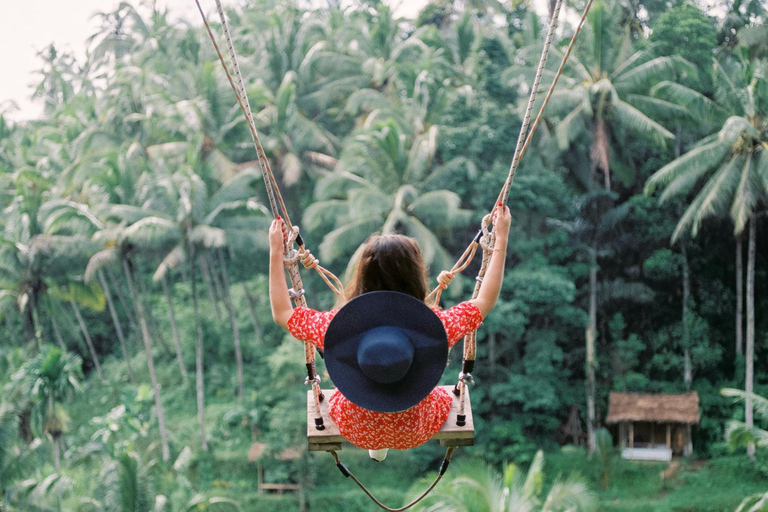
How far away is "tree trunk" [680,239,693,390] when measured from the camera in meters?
20.2

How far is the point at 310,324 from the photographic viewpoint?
117 inches

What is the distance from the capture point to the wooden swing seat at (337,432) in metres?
3.64

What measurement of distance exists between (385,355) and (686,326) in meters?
19.4

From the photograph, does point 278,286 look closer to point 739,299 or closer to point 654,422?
point 654,422

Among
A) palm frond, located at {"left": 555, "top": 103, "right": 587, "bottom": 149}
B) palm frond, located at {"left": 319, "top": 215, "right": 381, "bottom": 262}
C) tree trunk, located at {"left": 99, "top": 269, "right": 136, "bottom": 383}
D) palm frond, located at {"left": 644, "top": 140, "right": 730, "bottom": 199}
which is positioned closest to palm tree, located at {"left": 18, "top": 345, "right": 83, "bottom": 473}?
palm frond, located at {"left": 319, "top": 215, "right": 381, "bottom": 262}

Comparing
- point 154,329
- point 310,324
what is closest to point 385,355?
point 310,324

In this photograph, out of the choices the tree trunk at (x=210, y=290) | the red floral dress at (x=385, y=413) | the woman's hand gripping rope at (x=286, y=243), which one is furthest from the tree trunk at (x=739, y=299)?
the red floral dress at (x=385, y=413)

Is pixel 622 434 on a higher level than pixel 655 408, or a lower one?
lower

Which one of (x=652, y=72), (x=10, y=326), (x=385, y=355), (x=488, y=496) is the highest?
(x=652, y=72)

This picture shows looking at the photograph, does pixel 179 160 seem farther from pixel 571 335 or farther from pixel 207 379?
pixel 571 335

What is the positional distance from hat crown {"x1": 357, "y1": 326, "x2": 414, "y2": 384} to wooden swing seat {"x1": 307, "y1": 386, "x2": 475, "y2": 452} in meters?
1.00

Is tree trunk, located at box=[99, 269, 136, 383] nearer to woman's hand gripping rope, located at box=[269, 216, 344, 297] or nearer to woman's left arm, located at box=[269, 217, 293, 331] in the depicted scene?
woman's hand gripping rope, located at box=[269, 216, 344, 297]

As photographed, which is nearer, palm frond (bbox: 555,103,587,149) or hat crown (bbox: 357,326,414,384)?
hat crown (bbox: 357,326,414,384)

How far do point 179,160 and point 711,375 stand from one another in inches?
599
